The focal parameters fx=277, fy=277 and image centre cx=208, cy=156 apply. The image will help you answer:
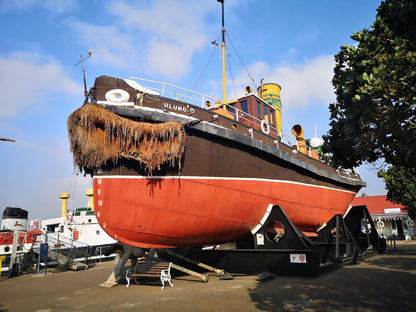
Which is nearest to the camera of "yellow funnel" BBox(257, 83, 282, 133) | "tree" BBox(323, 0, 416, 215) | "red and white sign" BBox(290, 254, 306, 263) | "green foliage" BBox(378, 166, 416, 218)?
"tree" BBox(323, 0, 416, 215)

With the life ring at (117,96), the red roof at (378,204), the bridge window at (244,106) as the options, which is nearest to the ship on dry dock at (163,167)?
the life ring at (117,96)

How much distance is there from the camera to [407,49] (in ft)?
16.9

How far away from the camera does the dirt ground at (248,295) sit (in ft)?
17.0

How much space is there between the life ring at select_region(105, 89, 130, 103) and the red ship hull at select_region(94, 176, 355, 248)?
1956 millimetres

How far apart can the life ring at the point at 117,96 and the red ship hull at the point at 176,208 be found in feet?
6.42

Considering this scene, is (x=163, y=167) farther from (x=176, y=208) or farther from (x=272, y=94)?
(x=272, y=94)

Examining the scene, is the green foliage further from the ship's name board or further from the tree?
the ship's name board

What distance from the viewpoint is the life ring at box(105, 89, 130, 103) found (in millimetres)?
Answer: 7016

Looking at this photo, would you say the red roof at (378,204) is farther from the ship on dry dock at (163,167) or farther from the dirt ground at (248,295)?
the ship on dry dock at (163,167)

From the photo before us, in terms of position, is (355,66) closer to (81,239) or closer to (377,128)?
(377,128)

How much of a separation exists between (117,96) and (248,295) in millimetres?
5673

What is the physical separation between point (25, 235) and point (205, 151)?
1489cm

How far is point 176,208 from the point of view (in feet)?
23.1

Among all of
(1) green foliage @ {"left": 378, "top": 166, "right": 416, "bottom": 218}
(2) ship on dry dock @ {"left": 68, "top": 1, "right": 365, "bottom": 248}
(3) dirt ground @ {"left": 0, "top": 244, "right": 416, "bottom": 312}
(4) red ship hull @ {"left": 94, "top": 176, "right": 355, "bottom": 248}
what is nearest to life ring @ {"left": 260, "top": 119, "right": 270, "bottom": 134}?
(2) ship on dry dock @ {"left": 68, "top": 1, "right": 365, "bottom": 248}
